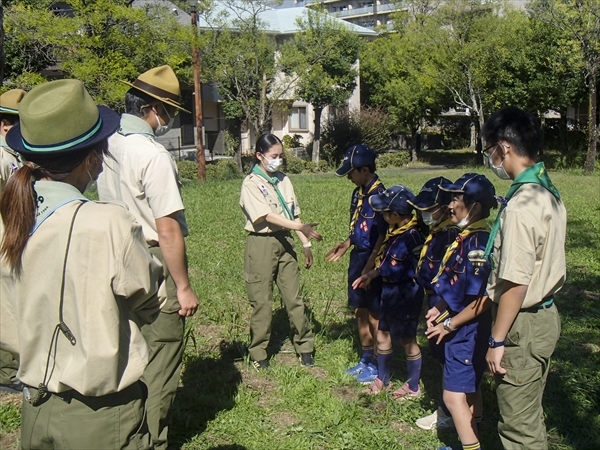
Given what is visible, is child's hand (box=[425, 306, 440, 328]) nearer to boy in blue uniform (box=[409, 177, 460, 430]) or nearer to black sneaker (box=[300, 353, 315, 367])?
boy in blue uniform (box=[409, 177, 460, 430])

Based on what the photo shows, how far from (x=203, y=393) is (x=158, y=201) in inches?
76.4

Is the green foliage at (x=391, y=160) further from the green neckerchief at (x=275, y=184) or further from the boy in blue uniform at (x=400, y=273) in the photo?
the boy in blue uniform at (x=400, y=273)

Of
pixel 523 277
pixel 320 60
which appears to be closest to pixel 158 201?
pixel 523 277

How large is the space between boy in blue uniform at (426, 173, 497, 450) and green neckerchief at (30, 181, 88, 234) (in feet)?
7.12

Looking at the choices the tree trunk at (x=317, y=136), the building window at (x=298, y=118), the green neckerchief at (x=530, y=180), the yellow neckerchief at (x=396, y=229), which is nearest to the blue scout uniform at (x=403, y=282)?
the yellow neckerchief at (x=396, y=229)

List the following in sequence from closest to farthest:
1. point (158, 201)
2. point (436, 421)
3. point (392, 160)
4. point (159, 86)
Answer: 1. point (158, 201)
2. point (159, 86)
3. point (436, 421)
4. point (392, 160)

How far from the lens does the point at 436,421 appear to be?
432cm

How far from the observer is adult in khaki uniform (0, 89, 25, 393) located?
453cm

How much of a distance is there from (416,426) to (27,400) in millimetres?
2787

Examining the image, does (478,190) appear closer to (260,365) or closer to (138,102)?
(138,102)

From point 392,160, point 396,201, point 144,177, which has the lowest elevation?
point 392,160

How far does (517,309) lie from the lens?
3047mm

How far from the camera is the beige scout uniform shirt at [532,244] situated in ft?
9.80

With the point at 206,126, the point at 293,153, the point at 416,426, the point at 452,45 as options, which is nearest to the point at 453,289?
the point at 416,426
